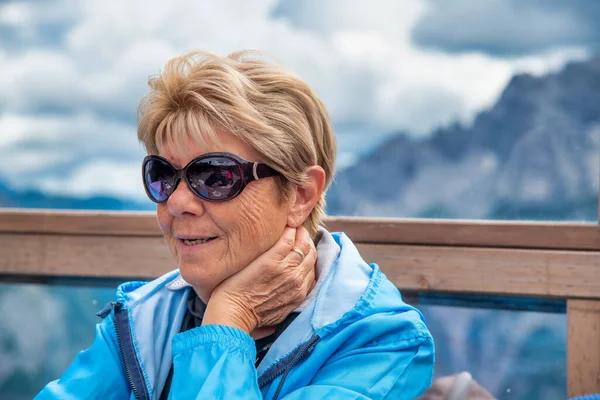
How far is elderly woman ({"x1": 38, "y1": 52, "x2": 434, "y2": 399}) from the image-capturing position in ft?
5.09

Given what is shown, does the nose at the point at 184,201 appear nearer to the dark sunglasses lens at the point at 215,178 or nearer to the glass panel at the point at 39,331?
the dark sunglasses lens at the point at 215,178

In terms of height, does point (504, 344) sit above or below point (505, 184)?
below

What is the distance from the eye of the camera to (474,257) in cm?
245

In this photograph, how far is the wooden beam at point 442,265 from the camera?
234cm

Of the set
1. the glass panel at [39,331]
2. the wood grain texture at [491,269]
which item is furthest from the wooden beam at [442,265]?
the glass panel at [39,331]

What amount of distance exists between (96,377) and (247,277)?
0.48 m

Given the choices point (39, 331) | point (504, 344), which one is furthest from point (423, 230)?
point (39, 331)

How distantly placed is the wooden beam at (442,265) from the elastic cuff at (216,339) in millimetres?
1080

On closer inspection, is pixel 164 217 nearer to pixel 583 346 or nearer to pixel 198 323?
pixel 198 323

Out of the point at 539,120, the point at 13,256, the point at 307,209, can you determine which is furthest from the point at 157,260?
the point at 539,120

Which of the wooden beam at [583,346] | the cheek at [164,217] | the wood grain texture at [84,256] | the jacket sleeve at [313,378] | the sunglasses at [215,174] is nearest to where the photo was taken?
the jacket sleeve at [313,378]

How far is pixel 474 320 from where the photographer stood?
259cm

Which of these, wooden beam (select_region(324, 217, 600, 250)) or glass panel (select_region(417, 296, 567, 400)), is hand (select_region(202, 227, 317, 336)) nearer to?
wooden beam (select_region(324, 217, 600, 250))

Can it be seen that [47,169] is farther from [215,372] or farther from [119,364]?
[215,372]
